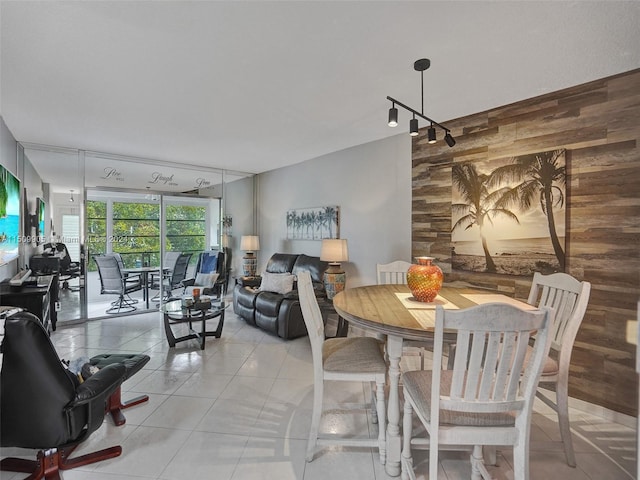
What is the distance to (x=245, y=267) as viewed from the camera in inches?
228

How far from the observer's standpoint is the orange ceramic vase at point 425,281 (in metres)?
1.97

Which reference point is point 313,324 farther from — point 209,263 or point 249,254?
point 209,263

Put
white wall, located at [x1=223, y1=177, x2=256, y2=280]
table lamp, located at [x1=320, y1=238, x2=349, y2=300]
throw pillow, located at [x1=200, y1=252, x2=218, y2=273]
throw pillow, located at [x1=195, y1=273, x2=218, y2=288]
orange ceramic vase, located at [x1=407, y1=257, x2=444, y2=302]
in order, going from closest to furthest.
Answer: orange ceramic vase, located at [x1=407, y1=257, x2=444, y2=302] < table lamp, located at [x1=320, y1=238, x2=349, y2=300] < throw pillow, located at [x1=195, y1=273, x2=218, y2=288] < throw pillow, located at [x1=200, y1=252, x2=218, y2=273] < white wall, located at [x1=223, y1=177, x2=256, y2=280]

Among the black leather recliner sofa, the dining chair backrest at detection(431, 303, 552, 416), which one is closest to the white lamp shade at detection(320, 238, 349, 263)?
the black leather recliner sofa

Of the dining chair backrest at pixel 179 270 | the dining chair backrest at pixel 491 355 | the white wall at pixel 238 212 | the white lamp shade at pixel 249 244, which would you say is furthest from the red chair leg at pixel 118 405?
the white wall at pixel 238 212

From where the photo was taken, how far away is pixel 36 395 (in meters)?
1.48

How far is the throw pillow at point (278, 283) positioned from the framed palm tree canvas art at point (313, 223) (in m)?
0.97

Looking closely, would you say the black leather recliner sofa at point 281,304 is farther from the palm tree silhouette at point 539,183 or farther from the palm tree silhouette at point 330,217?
the palm tree silhouette at point 539,183

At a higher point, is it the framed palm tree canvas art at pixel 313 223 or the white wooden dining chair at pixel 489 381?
the framed palm tree canvas art at pixel 313 223

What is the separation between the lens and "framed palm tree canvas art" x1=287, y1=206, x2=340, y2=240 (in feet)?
15.3

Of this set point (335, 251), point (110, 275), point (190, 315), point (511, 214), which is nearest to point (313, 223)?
point (335, 251)

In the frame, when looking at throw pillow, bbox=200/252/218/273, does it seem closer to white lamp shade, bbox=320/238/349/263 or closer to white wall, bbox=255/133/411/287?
white wall, bbox=255/133/411/287

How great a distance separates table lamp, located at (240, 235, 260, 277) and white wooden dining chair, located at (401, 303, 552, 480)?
468 centimetres

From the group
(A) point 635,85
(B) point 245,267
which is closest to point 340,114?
(A) point 635,85
